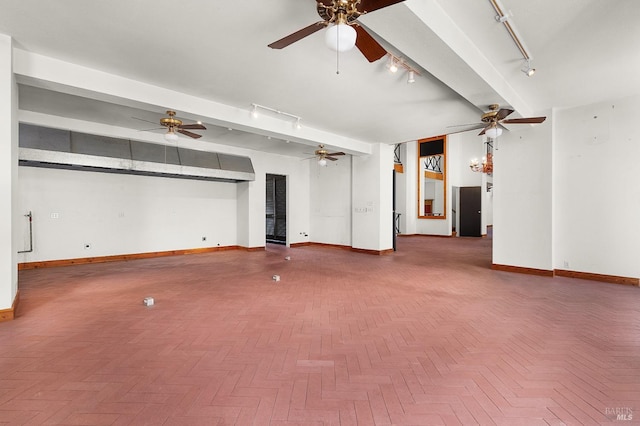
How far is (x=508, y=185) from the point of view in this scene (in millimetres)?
5855

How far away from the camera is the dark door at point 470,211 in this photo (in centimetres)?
1315

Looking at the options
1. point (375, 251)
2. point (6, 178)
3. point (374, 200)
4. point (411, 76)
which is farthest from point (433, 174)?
point (6, 178)

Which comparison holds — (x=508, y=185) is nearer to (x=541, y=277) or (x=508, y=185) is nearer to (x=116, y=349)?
(x=541, y=277)

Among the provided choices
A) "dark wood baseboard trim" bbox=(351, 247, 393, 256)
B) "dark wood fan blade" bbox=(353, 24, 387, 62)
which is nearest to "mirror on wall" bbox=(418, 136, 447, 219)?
"dark wood baseboard trim" bbox=(351, 247, 393, 256)

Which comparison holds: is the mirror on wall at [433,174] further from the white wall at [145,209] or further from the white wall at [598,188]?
the white wall at [598,188]

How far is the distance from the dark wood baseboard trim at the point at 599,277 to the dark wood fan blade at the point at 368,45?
5513 millimetres

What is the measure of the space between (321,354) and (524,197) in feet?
17.4

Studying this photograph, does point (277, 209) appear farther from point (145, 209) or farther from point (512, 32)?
point (512, 32)

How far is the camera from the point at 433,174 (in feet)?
48.4

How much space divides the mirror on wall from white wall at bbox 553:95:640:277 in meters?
7.94

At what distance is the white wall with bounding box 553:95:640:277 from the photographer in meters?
4.82

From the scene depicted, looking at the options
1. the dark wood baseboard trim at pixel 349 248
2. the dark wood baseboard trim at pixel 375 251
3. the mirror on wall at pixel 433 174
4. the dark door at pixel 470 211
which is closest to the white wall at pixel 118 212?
the dark wood baseboard trim at pixel 349 248

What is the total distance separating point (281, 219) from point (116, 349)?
8020 millimetres

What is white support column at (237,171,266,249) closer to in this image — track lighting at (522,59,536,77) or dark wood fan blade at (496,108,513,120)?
dark wood fan blade at (496,108,513,120)
